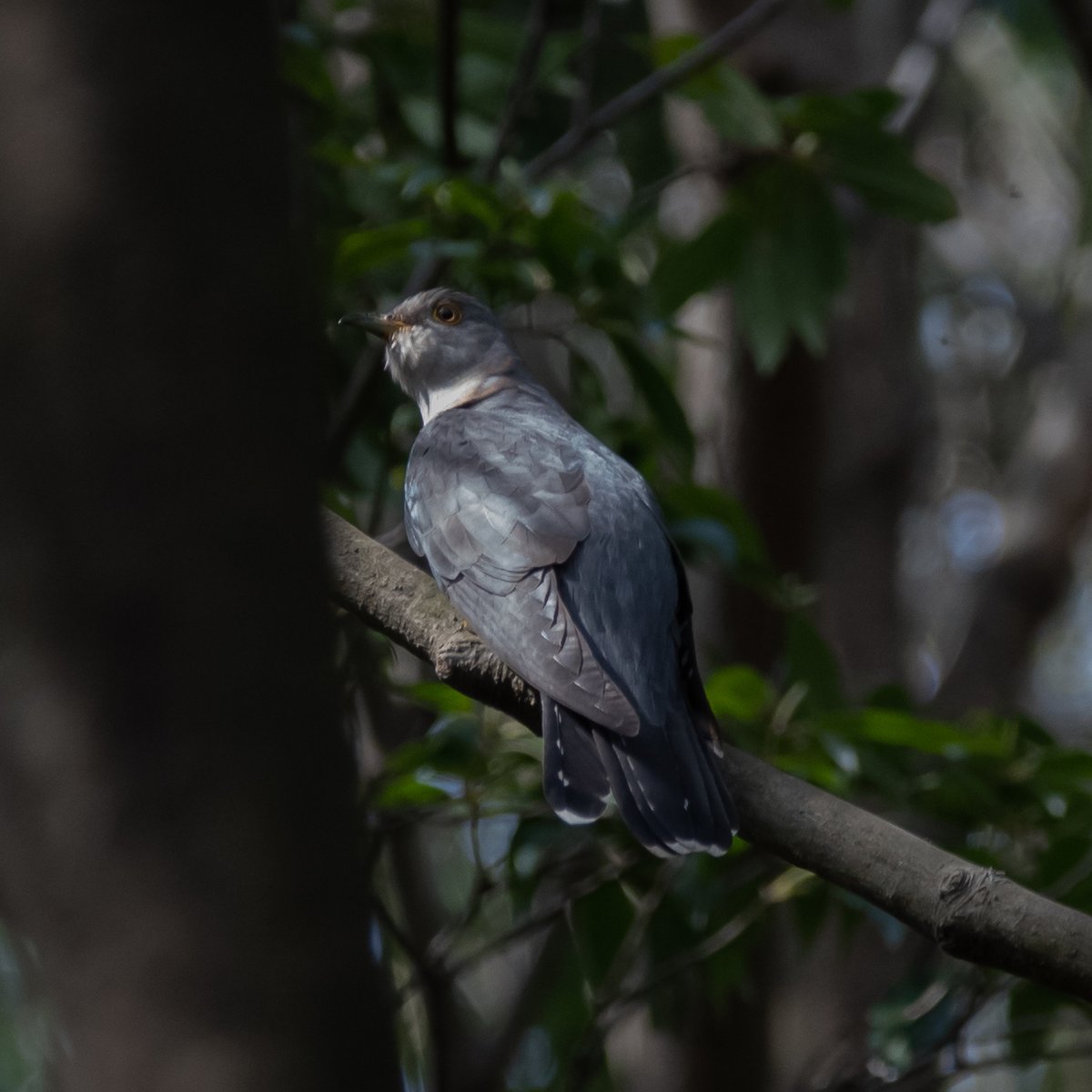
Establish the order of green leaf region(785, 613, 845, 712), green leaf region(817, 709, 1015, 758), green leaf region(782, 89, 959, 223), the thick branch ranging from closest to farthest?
the thick branch < green leaf region(817, 709, 1015, 758) < green leaf region(785, 613, 845, 712) < green leaf region(782, 89, 959, 223)

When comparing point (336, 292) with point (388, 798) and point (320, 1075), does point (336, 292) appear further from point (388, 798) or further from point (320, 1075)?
point (320, 1075)

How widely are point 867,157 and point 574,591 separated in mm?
1900

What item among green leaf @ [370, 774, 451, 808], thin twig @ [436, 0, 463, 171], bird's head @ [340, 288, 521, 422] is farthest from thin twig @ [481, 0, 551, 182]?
green leaf @ [370, 774, 451, 808]

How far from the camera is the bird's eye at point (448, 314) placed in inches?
193

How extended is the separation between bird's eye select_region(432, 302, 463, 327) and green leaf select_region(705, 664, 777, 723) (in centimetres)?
170

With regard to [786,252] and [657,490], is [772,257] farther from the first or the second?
[657,490]

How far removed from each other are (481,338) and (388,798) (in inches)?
73.4

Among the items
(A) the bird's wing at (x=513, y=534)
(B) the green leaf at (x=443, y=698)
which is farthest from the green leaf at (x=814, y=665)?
(B) the green leaf at (x=443, y=698)

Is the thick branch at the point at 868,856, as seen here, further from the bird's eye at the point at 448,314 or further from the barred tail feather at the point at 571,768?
the bird's eye at the point at 448,314

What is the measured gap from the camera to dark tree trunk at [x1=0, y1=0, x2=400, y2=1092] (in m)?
1.11

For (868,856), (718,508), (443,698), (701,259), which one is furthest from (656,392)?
(868,856)

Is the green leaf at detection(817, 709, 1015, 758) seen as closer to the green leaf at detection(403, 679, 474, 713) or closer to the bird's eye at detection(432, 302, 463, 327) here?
the green leaf at detection(403, 679, 474, 713)

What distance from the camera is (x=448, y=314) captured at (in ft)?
16.3

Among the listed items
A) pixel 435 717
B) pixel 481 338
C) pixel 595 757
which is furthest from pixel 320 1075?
pixel 481 338
